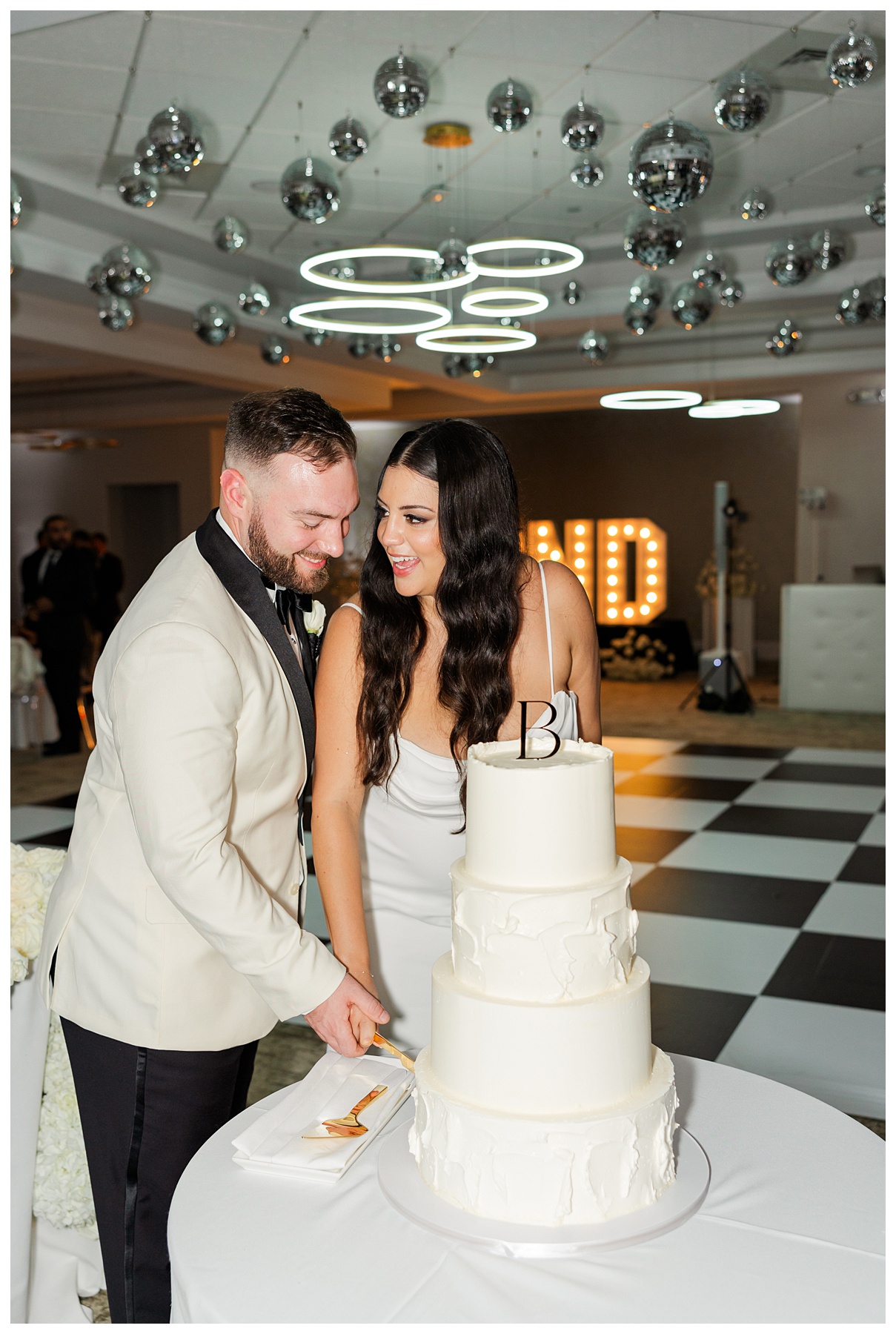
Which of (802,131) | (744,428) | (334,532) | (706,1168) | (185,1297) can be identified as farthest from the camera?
(744,428)

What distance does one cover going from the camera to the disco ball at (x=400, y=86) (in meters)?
3.91

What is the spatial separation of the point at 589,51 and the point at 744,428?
11586mm

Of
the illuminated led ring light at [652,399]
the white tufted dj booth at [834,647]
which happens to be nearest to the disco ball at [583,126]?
the illuminated led ring light at [652,399]

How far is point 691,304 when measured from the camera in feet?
22.5

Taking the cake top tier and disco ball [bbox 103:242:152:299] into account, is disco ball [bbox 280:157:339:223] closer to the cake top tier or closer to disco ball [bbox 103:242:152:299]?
disco ball [bbox 103:242:152:299]

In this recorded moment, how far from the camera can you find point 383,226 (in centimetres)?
773

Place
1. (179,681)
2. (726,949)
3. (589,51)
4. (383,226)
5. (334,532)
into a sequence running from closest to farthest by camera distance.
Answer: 1. (179,681)
2. (334,532)
3. (726,949)
4. (589,51)
5. (383,226)

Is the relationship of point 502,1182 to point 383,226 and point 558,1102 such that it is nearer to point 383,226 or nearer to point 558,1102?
point 558,1102

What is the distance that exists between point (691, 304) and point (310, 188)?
297 cm

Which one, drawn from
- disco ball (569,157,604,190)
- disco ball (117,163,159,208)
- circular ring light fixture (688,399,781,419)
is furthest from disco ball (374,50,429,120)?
circular ring light fixture (688,399,781,419)

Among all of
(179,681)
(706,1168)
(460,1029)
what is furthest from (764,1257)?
(179,681)

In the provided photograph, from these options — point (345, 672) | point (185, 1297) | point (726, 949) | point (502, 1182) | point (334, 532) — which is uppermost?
point (334, 532)

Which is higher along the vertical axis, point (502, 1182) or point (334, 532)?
point (334, 532)

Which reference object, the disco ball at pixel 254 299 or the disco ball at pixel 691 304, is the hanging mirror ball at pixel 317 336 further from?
the disco ball at pixel 691 304
